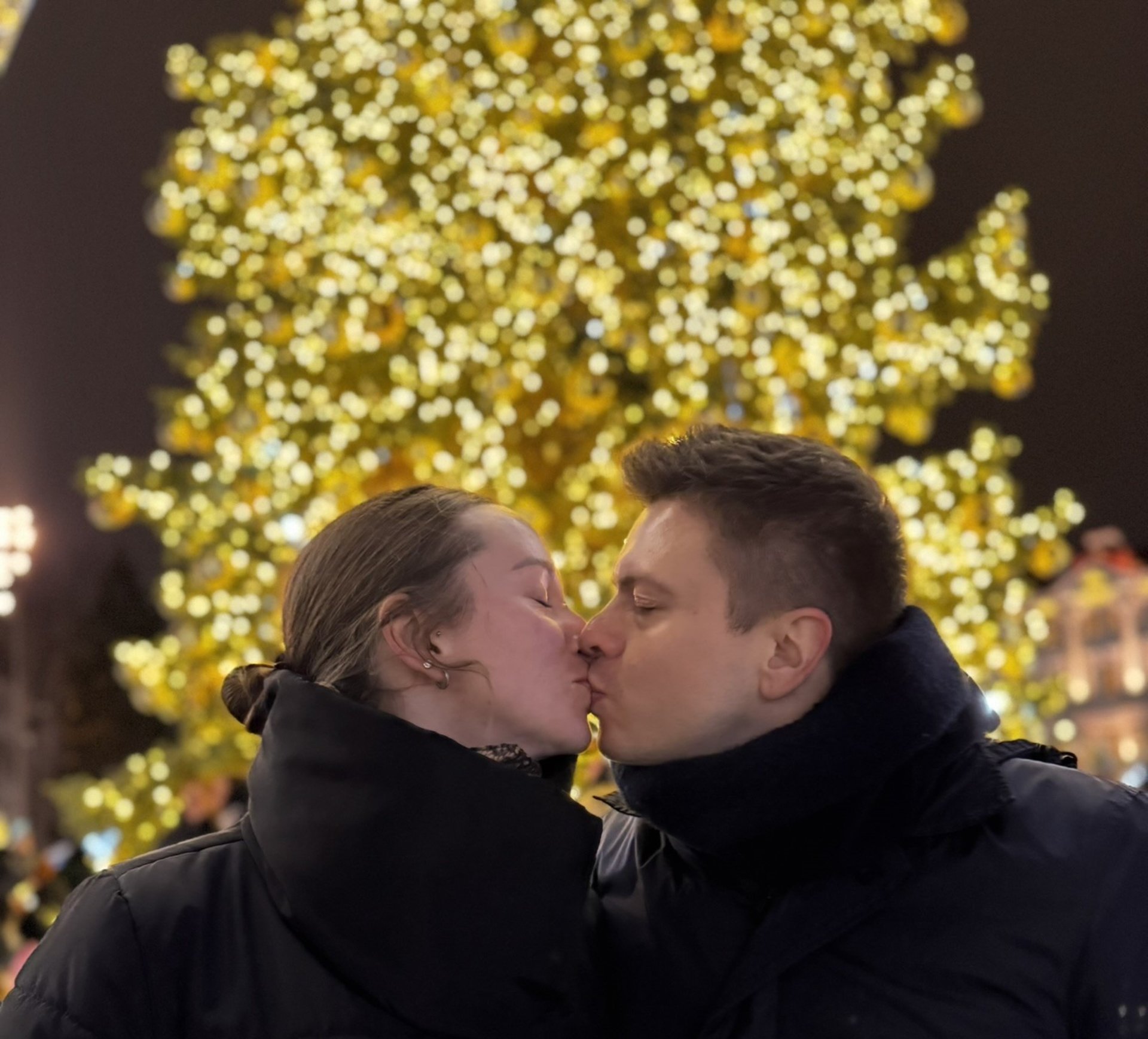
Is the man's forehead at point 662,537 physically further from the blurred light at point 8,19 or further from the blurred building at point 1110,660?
the blurred building at point 1110,660

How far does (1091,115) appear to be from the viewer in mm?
10141

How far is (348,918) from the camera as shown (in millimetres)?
1460

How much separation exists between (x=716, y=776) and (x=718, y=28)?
3.96m

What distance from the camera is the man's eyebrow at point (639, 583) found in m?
1.75

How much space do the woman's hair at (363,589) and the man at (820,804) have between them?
0.19 meters

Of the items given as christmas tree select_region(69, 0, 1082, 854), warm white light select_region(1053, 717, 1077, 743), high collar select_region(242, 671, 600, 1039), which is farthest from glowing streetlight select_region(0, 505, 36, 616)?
high collar select_region(242, 671, 600, 1039)

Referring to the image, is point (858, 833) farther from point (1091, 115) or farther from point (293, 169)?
point (1091, 115)

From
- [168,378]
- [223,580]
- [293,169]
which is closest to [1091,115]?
[293,169]

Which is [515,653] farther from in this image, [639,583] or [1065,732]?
[1065,732]

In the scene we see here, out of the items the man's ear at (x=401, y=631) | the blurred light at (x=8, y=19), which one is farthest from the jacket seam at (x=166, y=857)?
the blurred light at (x=8, y=19)

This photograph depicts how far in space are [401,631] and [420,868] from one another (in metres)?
0.27

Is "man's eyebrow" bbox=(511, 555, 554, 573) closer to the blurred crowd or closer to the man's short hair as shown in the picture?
the man's short hair

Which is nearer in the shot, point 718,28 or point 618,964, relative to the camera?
point 618,964

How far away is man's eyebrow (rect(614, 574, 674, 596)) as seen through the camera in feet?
5.73
